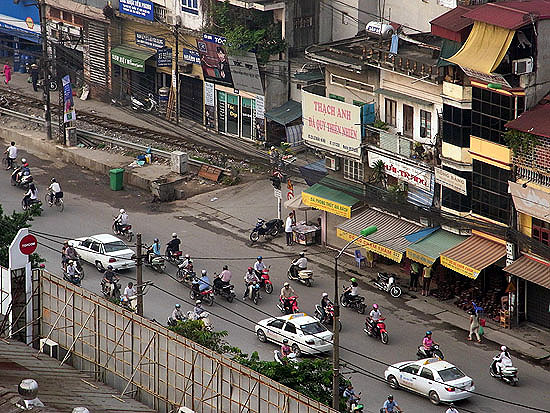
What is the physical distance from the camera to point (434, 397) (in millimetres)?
40938

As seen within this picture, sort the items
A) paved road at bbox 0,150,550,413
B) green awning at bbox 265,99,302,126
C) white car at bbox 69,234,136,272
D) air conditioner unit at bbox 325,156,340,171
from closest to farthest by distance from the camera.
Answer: paved road at bbox 0,150,550,413
white car at bbox 69,234,136,272
air conditioner unit at bbox 325,156,340,171
green awning at bbox 265,99,302,126

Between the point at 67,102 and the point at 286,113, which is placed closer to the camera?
the point at 286,113

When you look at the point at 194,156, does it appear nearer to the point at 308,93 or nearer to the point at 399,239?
the point at 308,93

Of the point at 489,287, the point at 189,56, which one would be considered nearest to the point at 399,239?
the point at 489,287

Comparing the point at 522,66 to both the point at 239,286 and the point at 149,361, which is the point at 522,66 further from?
the point at 149,361

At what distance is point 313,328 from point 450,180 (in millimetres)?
7640

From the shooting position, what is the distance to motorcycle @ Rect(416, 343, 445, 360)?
43.5 m

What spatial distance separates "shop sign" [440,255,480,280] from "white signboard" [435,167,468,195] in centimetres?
242

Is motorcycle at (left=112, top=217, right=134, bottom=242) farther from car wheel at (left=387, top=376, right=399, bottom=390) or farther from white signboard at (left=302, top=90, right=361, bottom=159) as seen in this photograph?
car wheel at (left=387, top=376, right=399, bottom=390)

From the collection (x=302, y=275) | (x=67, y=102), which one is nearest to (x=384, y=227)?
(x=302, y=275)

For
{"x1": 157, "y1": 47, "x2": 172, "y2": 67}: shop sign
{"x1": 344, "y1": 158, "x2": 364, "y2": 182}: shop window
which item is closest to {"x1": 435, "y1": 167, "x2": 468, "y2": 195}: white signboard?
{"x1": 344, "y1": 158, "x2": 364, "y2": 182}: shop window

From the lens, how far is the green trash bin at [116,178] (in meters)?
61.2

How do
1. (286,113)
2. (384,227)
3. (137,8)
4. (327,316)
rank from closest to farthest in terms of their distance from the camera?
(327,316) → (384,227) → (286,113) → (137,8)

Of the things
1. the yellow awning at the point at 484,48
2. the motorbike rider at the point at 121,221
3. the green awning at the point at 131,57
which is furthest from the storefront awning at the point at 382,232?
the green awning at the point at 131,57
